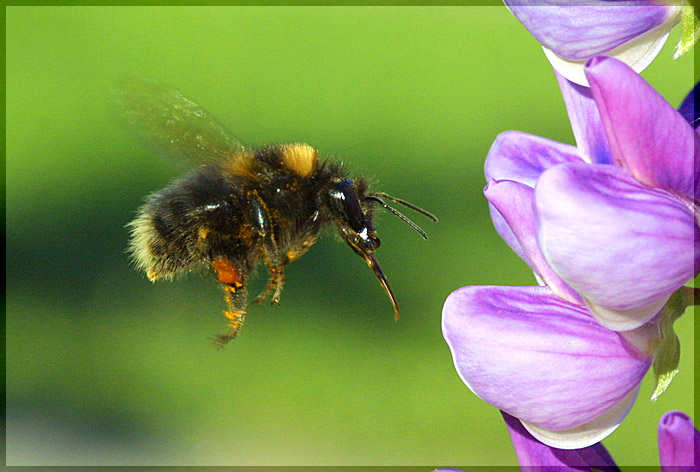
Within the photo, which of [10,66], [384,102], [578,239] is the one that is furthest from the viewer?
[10,66]

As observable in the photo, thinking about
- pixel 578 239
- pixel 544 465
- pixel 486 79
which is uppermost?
pixel 486 79

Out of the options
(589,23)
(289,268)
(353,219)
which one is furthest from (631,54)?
(289,268)

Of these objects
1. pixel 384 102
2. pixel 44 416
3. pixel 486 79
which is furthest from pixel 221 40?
pixel 44 416

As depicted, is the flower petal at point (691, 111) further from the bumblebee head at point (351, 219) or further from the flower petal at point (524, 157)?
the bumblebee head at point (351, 219)

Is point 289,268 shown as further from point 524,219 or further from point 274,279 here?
point 524,219

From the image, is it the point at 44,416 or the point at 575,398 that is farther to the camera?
the point at 44,416

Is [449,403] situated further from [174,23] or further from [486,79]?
[174,23]

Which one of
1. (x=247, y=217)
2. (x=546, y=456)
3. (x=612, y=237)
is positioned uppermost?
(x=247, y=217)

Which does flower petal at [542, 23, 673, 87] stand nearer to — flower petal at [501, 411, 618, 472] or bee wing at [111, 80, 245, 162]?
flower petal at [501, 411, 618, 472]
